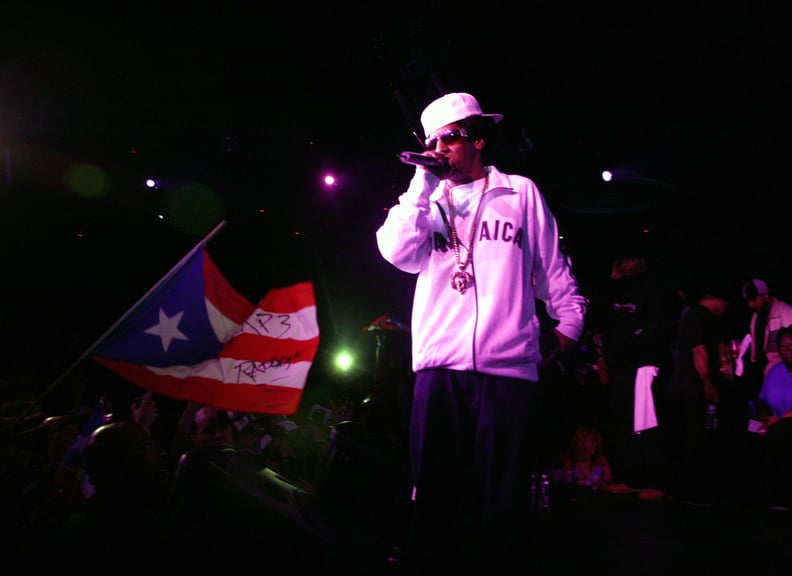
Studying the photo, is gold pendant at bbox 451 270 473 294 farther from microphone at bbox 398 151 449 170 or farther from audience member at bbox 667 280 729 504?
audience member at bbox 667 280 729 504

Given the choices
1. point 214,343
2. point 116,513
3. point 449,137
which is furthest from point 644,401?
point 116,513

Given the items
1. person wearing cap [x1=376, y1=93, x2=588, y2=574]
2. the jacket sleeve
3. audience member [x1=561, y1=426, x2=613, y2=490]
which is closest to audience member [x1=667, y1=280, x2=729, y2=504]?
audience member [x1=561, y1=426, x2=613, y2=490]

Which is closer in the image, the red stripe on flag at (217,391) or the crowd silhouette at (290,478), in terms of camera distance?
the crowd silhouette at (290,478)

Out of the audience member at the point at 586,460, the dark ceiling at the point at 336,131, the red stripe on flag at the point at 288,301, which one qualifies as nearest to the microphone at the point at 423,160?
the red stripe on flag at the point at 288,301

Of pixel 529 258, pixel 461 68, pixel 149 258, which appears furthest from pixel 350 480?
pixel 149 258

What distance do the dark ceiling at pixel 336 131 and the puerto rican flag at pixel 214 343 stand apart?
2.08 meters

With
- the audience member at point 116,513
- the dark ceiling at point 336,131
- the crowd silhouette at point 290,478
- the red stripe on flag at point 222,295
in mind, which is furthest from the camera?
the dark ceiling at point 336,131

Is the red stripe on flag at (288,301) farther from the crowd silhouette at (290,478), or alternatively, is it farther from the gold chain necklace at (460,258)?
the gold chain necklace at (460,258)

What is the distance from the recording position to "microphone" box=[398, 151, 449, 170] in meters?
2.55

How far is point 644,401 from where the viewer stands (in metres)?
6.84

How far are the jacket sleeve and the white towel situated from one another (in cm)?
500

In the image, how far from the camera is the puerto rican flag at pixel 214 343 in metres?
3.57

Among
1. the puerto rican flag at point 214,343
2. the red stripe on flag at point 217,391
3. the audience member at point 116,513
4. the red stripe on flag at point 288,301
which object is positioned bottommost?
the audience member at point 116,513

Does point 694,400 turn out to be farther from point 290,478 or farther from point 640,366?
point 290,478
